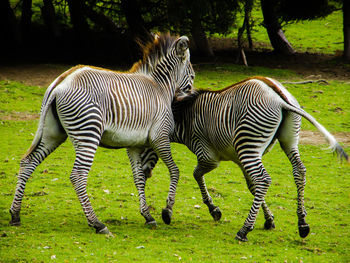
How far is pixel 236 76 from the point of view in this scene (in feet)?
66.1

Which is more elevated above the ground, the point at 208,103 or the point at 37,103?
the point at 208,103

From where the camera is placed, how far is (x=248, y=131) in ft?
24.4

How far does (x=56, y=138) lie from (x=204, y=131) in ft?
8.54

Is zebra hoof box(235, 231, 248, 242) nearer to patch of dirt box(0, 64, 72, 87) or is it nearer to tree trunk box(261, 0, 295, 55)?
patch of dirt box(0, 64, 72, 87)

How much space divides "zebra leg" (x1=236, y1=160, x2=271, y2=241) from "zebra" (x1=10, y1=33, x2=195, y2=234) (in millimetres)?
1385

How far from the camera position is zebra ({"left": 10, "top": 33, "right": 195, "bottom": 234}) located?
7.04 meters

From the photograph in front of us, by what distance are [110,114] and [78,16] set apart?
16891mm

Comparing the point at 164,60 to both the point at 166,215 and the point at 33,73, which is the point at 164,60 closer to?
the point at 166,215

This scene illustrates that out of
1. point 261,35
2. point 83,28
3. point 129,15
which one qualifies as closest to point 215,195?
point 129,15

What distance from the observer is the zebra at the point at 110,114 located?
704 cm

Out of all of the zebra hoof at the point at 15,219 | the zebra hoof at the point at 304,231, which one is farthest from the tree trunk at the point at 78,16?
the zebra hoof at the point at 304,231

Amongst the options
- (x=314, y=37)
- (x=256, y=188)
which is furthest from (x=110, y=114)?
(x=314, y=37)

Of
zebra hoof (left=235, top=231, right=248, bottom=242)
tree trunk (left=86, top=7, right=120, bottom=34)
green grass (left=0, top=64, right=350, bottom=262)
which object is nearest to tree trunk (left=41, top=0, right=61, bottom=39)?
tree trunk (left=86, top=7, right=120, bottom=34)

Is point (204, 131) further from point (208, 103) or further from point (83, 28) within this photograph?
point (83, 28)
